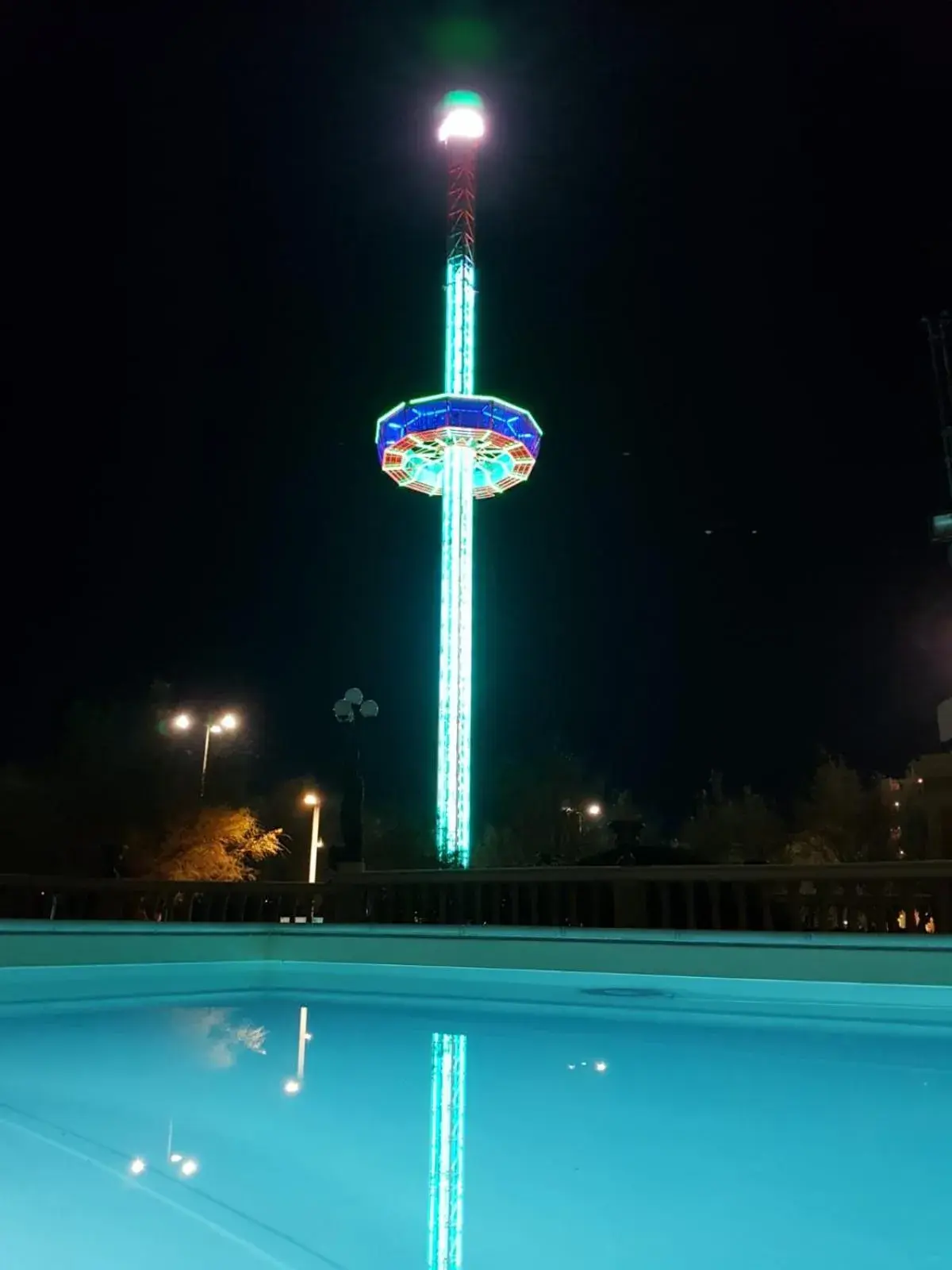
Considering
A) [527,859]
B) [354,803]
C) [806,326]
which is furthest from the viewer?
[527,859]

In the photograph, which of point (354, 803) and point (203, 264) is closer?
point (354, 803)

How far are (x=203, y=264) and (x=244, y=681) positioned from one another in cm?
1350

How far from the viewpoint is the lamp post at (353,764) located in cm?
1144

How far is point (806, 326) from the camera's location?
23250 mm

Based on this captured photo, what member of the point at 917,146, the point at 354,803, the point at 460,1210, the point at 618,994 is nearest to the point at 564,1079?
the point at 460,1210

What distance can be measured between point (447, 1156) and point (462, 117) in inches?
1419

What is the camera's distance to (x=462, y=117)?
32.5 m

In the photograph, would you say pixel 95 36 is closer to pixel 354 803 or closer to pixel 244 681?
pixel 354 803

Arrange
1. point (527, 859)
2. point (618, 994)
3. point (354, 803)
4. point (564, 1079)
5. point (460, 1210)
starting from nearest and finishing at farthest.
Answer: point (460, 1210), point (564, 1079), point (618, 994), point (354, 803), point (527, 859)

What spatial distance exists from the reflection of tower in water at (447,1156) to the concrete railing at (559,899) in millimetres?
3259

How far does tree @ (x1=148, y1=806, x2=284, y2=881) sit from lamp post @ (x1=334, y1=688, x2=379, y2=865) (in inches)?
348

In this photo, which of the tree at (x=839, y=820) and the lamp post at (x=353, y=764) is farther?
the tree at (x=839, y=820)

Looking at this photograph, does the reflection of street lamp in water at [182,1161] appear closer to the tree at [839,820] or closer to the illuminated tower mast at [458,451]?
the illuminated tower mast at [458,451]

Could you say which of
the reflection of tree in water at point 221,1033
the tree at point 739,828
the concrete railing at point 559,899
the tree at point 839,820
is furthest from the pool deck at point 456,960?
the tree at point 739,828
